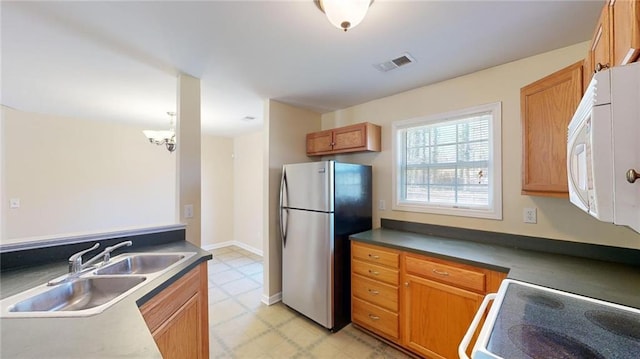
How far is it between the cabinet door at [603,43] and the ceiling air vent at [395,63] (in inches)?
38.8

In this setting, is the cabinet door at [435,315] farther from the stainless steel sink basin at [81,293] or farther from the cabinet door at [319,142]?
the stainless steel sink basin at [81,293]

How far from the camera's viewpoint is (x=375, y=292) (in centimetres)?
218

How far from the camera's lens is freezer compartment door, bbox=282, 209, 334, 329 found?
2324 mm

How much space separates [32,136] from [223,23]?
148 inches

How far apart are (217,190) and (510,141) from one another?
4793 mm

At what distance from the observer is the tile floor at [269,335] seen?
6.64 feet

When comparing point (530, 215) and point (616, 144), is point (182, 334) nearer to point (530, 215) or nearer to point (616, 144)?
point (616, 144)

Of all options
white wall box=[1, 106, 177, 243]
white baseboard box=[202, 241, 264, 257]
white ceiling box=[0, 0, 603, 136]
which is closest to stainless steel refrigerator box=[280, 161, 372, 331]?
white ceiling box=[0, 0, 603, 136]

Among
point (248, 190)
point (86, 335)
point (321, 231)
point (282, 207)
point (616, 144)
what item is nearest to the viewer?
point (616, 144)

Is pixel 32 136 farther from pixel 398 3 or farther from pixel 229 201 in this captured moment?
pixel 398 3

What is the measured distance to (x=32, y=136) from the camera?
11.0 feet

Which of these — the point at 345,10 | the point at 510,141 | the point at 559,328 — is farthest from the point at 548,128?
the point at 345,10

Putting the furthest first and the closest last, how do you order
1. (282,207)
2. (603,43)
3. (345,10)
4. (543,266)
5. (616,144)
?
(282,207) < (543,266) < (345,10) < (603,43) < (616,144)

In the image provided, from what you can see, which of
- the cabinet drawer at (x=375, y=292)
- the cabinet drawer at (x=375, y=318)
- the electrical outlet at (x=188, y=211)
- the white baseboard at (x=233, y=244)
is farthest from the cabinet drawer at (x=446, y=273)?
the white baseboard at (x=233, y=244)
